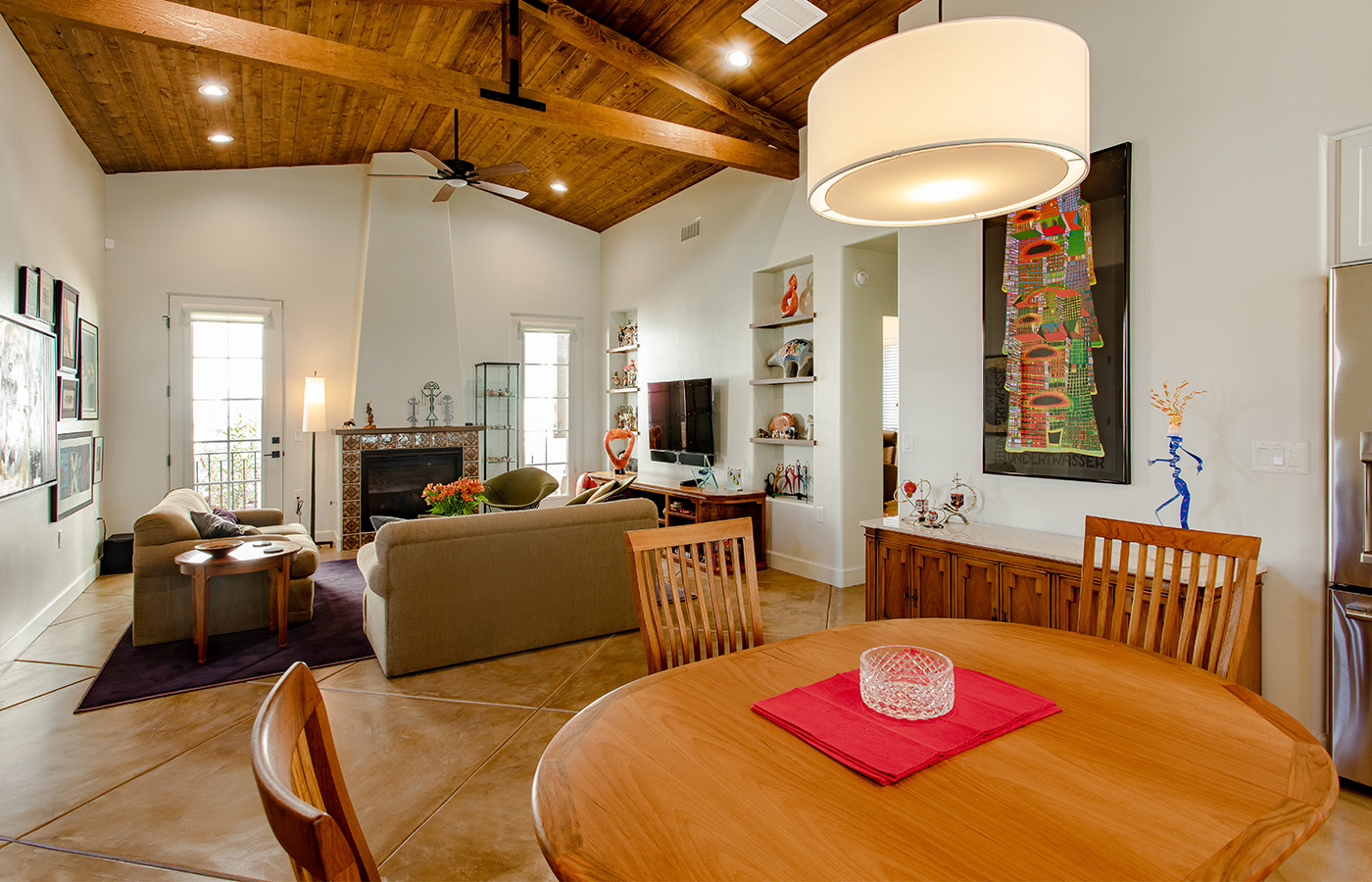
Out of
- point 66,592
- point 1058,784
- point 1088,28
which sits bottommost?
point 66,592

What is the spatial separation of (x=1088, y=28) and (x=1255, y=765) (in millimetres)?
3274

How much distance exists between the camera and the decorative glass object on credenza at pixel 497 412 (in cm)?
737

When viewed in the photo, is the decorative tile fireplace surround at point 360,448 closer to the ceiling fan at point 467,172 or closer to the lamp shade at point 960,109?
the ceiling fan at point 467,172

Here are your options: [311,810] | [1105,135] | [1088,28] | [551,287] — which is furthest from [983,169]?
[551,287]

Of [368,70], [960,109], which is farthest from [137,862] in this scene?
[368,70]

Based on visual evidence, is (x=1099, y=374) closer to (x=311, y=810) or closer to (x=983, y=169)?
(x=983, y=169)

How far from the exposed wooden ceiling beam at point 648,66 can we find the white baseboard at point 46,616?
4.49 meters

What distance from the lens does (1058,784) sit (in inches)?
41.3

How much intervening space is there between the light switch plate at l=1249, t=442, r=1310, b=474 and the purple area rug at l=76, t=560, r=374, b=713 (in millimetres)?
4174

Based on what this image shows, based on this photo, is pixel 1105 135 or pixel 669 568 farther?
pixel 1105 135

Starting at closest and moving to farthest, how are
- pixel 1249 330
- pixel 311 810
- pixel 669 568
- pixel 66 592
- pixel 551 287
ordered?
pixel 311 810
pixel 669 568
pixel 1249 330
pixel 66 592
pixel 551 287

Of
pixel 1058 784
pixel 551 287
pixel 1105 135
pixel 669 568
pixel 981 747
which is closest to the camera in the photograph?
pixel 1058 784

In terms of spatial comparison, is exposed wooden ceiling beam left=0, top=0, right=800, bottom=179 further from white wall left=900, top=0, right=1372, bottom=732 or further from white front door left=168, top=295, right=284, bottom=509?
white front door left=168, top=295, right=284, bottom=509

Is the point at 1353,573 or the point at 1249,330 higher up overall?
the point at 1249,330
